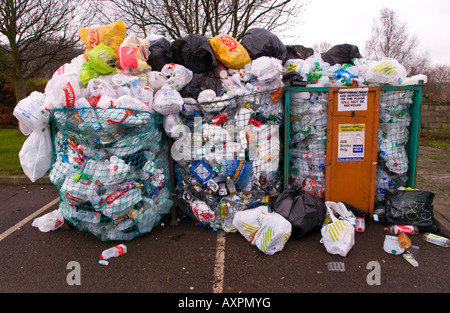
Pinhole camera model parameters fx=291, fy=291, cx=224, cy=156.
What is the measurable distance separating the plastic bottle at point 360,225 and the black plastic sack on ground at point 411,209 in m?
0.31

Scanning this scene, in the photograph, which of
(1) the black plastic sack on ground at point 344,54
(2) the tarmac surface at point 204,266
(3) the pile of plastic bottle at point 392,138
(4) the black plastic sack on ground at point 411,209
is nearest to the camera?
(2) the tarmac surface at point 204,266

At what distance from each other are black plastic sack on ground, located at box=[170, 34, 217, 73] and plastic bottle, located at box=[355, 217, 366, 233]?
253 centimetres

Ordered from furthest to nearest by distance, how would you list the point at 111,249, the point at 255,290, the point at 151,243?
the point at 151,243 < the point at 111,249 < the point at 255,290

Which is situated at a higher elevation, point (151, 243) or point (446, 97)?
point (446, 97)

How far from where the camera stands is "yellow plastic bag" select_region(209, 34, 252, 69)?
11.8 feet

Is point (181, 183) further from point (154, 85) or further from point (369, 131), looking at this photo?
point (369, 131)

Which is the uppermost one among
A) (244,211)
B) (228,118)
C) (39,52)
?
(39,52)

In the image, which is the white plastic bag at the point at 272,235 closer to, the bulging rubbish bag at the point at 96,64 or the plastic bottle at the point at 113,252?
the plastic bottle at the point at 113,252

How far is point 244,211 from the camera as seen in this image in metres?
3.26

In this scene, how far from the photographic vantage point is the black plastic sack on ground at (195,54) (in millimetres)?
3537

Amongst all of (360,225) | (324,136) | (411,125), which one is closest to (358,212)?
(360,225)

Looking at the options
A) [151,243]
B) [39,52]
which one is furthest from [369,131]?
[39,52]

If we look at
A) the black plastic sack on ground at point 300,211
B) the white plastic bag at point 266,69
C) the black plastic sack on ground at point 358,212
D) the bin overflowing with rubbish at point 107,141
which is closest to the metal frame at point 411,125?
the white plastic bag at point 266,69

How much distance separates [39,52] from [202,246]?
10.4 metres
